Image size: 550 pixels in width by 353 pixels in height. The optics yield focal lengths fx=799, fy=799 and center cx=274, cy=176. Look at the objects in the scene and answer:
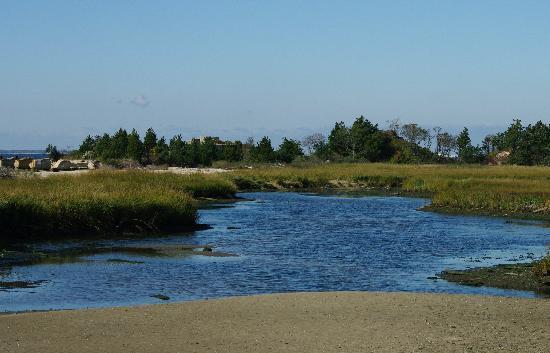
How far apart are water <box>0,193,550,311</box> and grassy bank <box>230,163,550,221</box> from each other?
4.17 m

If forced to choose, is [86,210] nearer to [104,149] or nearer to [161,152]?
[104,149]

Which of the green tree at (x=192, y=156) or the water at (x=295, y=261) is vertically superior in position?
the green tree at (x=192, y=156)

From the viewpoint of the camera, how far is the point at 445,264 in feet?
82.9

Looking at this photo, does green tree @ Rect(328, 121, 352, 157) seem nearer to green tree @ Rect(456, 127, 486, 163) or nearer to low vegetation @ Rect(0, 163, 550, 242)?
green tree @ Rect(456, 127, 486, 163)

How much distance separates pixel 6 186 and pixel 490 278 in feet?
71.9

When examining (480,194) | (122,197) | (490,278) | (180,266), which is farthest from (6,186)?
(480,194)

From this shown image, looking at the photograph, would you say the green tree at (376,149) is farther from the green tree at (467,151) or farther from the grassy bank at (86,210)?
the grassy bank at (86,210)

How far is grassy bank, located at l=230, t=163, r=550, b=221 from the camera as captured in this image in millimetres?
46625

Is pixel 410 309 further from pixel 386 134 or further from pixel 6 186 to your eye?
pixel 386 134

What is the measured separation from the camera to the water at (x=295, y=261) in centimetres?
1950

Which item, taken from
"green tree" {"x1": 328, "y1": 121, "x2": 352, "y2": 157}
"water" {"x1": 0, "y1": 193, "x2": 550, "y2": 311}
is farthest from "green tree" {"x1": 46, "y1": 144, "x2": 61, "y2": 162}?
"water" {"x1": 0, "y1": 193, "x2": 550, "y2": 311}

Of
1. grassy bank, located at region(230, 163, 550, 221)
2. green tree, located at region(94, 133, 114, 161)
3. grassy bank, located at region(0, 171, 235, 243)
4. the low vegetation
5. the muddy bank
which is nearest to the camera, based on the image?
the muddy bank

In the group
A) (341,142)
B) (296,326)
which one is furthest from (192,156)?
(296,326)

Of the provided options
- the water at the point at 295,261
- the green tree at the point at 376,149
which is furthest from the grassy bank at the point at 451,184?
the green tree at the point at 376,149
